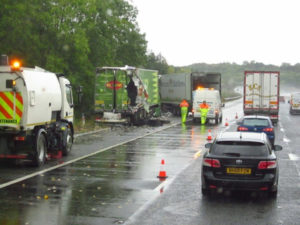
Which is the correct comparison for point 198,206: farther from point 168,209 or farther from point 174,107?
point 174,107

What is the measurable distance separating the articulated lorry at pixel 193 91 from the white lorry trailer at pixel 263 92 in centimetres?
237

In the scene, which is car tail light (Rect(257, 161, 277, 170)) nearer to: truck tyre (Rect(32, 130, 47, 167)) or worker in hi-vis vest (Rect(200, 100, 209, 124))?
truck tyre (Rect(32, 130, 47, 167))

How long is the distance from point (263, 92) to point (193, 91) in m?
8.55

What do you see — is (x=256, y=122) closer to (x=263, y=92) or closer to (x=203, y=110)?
(x=203, y=110)

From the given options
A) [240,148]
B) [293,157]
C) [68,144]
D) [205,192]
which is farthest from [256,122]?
[240,148]

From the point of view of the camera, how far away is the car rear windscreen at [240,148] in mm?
11258

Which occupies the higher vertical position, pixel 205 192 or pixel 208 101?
pixel 208 101

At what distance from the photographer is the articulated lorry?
1500 inches

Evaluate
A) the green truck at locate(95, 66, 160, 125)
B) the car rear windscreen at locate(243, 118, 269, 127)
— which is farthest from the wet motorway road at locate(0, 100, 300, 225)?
Answer: the green truck at locate(95, 66, 160, 125)

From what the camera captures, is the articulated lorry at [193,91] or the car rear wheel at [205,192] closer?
the car rear wheel at [205,192]

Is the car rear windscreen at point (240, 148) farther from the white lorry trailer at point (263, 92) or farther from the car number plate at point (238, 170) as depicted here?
the white lorry trailer at point (263, 92)

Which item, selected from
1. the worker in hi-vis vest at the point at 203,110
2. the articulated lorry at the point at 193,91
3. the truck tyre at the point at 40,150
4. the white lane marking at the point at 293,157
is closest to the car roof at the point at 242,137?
the truck tyre at the point at 40,150

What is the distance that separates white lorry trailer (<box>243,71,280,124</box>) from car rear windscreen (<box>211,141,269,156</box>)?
28.2 meters

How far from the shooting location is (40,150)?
1642 centimetres
